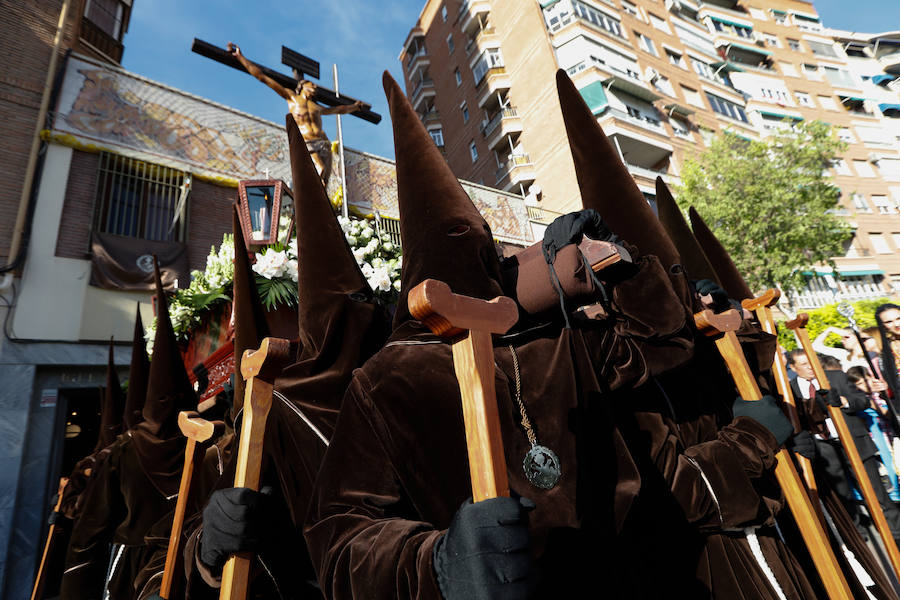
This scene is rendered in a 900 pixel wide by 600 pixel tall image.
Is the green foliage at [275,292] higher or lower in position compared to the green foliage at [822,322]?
lower

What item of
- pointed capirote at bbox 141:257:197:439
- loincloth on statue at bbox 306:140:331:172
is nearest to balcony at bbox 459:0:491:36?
loincloth on statue at bbox 306:140:331:172

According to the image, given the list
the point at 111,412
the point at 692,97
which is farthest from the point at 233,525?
the point at 692,97

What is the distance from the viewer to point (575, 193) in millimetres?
19109

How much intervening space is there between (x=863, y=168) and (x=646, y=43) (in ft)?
56.7

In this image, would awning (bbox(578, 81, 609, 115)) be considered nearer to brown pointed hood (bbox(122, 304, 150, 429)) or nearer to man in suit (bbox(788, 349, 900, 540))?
man in suit (bbox(788, 349, 900, 540))

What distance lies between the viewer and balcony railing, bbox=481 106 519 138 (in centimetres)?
2308

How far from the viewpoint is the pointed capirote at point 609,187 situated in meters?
2.36

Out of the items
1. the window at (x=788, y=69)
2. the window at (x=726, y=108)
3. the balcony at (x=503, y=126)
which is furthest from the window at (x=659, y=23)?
the window at (x=788, y=69)

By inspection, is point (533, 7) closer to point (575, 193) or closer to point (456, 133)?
point (456, 133)

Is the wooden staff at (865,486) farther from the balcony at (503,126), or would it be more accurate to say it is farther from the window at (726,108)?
the window at (726,108)

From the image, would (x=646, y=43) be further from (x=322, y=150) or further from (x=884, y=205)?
(x=322, y=150)

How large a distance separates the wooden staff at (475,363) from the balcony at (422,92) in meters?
30.6

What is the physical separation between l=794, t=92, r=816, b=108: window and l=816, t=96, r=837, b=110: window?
76 cm

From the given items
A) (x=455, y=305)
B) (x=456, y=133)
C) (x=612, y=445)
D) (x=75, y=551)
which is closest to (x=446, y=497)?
(x=612, y=445)
